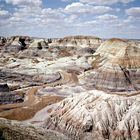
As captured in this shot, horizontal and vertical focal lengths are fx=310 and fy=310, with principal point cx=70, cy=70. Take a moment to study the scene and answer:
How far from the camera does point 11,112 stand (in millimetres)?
57844

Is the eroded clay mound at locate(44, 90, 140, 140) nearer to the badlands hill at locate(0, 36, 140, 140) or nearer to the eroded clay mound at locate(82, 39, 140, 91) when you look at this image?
the badlands hill at locate(0, 36, 140, 140)

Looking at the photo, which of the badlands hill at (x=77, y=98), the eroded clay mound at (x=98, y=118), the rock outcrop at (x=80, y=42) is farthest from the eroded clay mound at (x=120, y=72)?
the rock outcrop at (x=80, y=42)

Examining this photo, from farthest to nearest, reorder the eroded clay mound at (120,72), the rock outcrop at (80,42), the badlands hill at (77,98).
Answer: the rock outcrop at (80,42) < the eroded clay mound at (120,72) < the badlands hill at (77,98)

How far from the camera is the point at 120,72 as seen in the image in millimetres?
80438

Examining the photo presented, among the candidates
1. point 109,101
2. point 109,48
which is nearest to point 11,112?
point 109,101

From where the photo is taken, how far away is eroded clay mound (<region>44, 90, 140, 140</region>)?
4297cm

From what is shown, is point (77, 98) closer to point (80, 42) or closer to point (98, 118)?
point (98, 118)

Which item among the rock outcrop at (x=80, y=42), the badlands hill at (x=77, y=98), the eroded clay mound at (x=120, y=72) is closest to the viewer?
the badlands hill at (x=77, y=98)

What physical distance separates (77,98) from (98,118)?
6923 millimetres

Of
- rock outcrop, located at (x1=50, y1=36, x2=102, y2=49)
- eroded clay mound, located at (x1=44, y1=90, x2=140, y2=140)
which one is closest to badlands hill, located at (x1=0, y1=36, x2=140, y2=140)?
eroded clay mound, located at (x1=44, y1=90, x2=140, y2=140)

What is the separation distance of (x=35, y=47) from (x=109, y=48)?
7361cm

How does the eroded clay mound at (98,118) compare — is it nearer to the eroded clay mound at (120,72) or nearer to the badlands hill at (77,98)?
the badlands hill at (77,98)

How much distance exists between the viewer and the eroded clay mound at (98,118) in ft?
141

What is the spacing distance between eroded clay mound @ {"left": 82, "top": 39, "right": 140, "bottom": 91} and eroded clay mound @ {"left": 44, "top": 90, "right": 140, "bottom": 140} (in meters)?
28.0
